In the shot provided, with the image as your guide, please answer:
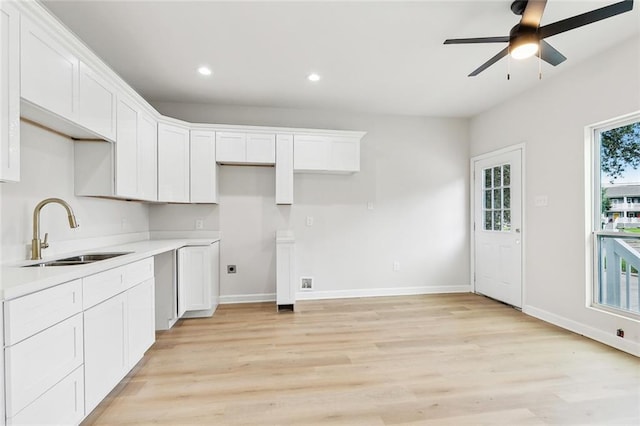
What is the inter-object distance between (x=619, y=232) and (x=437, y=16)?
252 cm

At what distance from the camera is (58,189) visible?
2260mm

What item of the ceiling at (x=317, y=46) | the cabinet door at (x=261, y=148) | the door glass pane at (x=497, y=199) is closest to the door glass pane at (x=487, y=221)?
the door glass pane at (x=497, y=199)

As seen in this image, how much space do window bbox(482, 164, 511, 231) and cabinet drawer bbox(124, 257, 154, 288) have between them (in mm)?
4144

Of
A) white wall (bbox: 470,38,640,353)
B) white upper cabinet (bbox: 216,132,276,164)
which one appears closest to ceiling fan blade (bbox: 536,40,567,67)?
white wall (bbox: 470,38,640,353)

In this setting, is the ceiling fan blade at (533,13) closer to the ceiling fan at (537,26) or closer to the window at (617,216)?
the ceiling fan at (537,26)

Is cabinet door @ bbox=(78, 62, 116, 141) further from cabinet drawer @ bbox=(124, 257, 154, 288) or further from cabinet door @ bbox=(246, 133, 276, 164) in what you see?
cabinet door @ bbox=(246, 133, 276, 164)

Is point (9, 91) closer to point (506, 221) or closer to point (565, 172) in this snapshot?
point (565, 172)

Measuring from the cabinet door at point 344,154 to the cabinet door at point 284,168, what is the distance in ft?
1.81

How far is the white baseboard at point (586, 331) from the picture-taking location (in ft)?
8.14

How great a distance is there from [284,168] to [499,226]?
302 centimetres

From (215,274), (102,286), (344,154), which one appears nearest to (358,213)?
(344,154)

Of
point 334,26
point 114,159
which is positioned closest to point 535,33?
point 334,26

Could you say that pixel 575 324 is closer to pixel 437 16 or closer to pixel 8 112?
pixel 437 16

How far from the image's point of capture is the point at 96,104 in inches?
85.6
